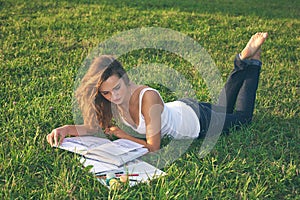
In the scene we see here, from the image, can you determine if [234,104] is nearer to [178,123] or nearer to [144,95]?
[178,123]

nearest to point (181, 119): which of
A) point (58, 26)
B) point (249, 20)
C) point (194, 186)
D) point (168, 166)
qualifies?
→ point (168, 166)

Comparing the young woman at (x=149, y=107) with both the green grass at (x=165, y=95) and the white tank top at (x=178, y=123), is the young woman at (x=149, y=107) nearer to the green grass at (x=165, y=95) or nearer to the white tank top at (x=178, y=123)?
the white tank top at (x=178, y=123)

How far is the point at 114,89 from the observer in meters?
3.03

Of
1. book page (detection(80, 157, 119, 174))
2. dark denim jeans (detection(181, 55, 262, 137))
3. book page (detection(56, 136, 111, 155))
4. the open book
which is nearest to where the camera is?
book page (detection(80, 157, 119, 174))

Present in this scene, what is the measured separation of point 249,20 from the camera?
24.1 ft

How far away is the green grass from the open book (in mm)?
122

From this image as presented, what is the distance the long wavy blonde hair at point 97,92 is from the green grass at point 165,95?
344 millimetres

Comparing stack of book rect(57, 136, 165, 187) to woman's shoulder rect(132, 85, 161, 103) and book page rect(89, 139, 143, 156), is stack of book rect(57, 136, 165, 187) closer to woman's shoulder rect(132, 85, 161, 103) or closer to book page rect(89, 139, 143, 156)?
book page rect(89, 139, 143, 156)

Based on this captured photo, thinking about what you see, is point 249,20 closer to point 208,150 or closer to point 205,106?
point 205,106

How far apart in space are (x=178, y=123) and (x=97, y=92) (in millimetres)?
687

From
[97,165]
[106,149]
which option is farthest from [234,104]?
[97,165]

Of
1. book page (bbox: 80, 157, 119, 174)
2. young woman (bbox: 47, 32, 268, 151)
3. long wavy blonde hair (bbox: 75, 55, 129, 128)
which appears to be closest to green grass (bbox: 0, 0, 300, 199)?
book page (bbox: 80, 157, 119, 174)

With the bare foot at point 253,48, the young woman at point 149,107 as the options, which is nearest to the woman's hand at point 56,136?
the young woman at point 149,107

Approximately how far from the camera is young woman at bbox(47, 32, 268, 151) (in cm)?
301
